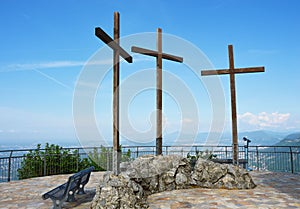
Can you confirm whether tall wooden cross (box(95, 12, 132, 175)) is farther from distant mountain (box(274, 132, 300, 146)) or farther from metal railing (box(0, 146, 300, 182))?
distant mountain (box(274, 132, 300, 146))

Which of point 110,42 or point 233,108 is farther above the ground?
point 110,42

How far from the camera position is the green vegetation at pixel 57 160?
461 inches

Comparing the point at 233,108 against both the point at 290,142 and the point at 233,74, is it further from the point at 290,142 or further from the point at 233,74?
the point at 290,142

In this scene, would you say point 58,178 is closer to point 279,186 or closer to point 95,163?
point 95,163

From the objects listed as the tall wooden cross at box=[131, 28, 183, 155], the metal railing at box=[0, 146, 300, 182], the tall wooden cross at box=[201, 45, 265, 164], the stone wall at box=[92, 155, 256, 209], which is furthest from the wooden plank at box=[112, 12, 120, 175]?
the metal railing at box=[0, 146, 300, 182]

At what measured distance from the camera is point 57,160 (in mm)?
12414

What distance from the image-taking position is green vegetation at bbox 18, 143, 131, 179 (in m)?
11.7

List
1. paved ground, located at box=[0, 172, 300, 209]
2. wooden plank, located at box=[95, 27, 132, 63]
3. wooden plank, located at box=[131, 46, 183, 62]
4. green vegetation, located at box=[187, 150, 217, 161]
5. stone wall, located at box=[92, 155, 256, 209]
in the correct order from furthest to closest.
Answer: green vegetation, located at box=[187, 150, 217, 161] → wooden plank, located at box=[131, 46, 183, 62] → stone wall, located at box=[92, 155, 256, 209] → paved ground, located at box=[0, 172, 300, 209] → wooden plank, located at box=[95, 27, 132, 63]

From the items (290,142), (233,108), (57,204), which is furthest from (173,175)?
(290,142)

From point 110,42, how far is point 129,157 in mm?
7394

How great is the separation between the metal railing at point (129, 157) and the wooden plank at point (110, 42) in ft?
16.5

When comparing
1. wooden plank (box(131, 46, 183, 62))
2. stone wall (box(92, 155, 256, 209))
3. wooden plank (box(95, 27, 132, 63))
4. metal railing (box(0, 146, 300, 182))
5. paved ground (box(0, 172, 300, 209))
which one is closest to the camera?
wooden plank (box(95, 27, 132, 63))

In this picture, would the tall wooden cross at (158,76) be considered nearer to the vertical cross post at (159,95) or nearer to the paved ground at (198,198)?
the vertical cross post at (159,95)

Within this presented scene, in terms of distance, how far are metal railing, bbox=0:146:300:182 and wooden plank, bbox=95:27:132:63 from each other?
5.03 meters
